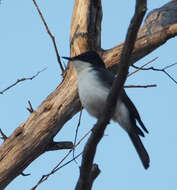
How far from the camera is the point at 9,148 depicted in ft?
18.1

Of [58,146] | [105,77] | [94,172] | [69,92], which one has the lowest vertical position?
[58,146]

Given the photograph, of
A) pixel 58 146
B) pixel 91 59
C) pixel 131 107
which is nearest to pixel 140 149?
pixel 131 107

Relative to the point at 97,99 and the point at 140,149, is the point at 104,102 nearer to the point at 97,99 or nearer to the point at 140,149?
the point at 97,99

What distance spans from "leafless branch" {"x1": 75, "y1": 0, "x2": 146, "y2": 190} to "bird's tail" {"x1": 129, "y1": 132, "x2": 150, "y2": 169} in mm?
673

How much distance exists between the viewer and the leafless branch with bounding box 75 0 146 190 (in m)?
3.26

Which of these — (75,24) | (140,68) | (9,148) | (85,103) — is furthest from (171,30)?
(9,148)

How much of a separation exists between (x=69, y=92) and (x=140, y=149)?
1.68 m

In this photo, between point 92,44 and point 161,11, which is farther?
point 161,11

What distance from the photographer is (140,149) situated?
14.7 ft

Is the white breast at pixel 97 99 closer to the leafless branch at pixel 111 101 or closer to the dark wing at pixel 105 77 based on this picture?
the dark wing at pixel 105 77

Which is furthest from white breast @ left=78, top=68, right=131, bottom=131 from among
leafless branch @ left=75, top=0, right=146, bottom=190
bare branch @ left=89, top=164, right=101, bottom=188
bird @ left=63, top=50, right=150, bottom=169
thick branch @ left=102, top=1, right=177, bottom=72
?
thick branch @ left=102, top=1, right=177, bottom=72

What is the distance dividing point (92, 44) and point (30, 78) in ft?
3.63

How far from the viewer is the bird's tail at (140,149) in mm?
4348

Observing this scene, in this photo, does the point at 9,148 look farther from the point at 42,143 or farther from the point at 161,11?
the point at 161,11
